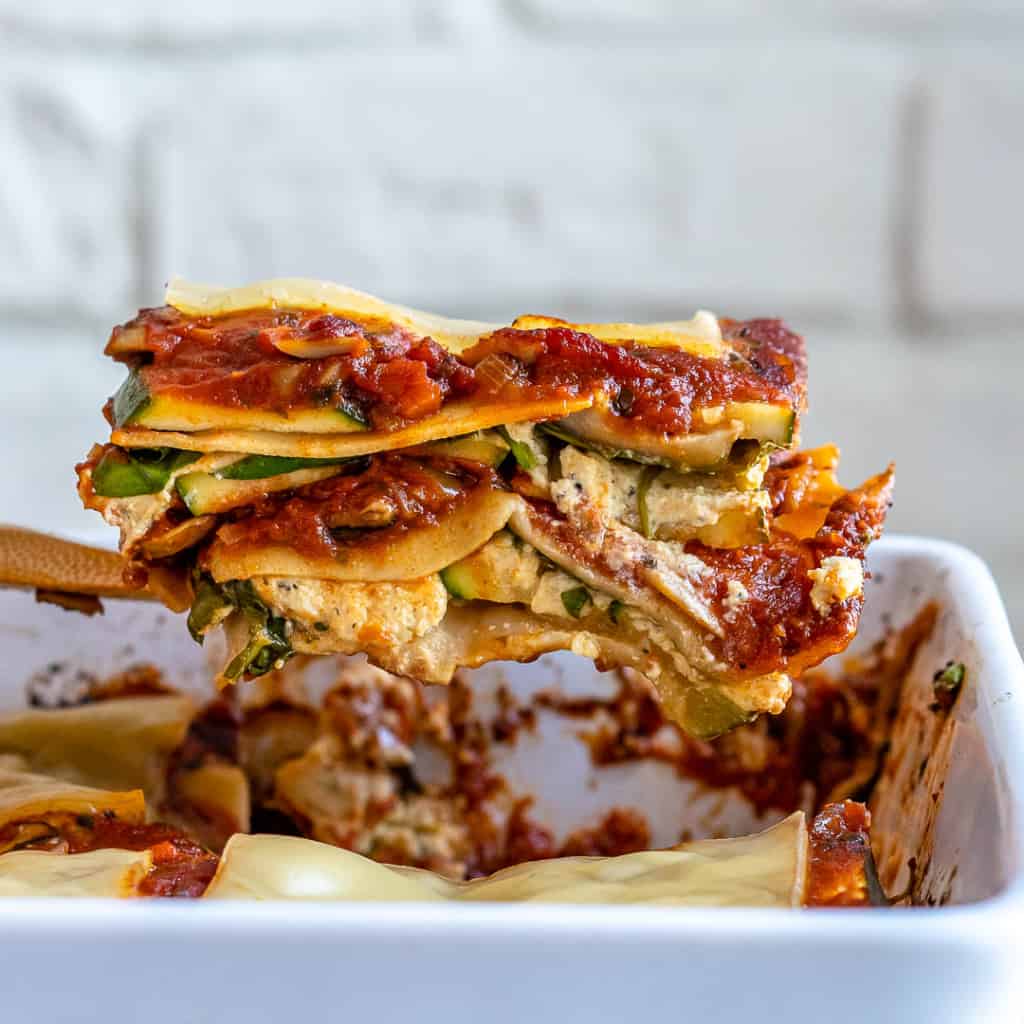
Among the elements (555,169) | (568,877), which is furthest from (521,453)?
(555,169)

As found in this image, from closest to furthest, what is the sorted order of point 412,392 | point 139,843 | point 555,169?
point 412,392 < point 139,843 < point 555,169

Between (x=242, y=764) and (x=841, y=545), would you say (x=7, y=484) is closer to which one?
(x=242, y=764)

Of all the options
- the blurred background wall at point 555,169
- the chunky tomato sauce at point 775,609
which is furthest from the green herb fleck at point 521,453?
the blurred background wall at point 555,169

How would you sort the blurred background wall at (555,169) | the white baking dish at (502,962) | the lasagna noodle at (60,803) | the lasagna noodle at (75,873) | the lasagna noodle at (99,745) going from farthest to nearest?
the blurred background wall at (555,169) < the lasagna noodle at (99,745) < the lasagna noodle at (60,803) < the lasagna noodle at (75,873) < the white baking dish at (502,962)

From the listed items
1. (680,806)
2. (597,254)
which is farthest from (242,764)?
(597,254)

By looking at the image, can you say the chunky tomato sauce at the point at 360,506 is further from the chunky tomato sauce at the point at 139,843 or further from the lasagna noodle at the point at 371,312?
the chunky tomato sauce at the point at 139,843

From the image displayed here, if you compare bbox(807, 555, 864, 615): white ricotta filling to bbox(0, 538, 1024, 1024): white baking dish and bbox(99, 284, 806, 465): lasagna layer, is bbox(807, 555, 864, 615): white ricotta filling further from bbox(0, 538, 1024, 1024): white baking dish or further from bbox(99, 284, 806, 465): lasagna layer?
bbox(0, 538, 1024, 1024): white baking dish

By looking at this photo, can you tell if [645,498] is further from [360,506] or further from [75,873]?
[75,873]
